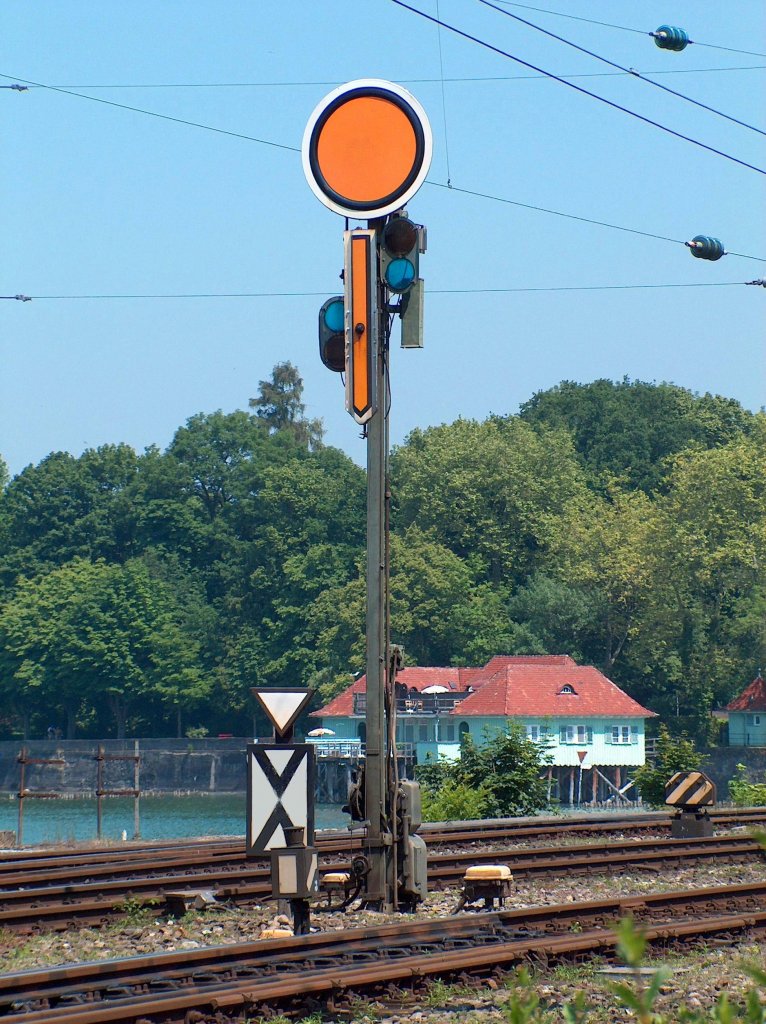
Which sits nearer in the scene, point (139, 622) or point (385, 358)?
point (385, 358)

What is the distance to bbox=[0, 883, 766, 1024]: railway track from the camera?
25.3 ft

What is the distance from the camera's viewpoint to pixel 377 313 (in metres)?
11.9

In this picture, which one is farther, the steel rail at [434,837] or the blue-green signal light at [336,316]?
the steel rail at [434,837]

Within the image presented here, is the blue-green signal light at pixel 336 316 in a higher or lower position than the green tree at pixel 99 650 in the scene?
lower

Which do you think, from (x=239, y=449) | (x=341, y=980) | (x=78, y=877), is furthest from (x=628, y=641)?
(x=341, y=980)

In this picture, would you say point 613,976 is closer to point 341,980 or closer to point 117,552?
point 341,980

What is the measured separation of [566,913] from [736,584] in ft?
271

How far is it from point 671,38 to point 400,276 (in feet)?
Result: 27.5

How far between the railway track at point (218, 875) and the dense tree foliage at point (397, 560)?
2907 inches

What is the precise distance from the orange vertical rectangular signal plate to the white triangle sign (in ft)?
8.79

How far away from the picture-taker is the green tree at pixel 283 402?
459 ft

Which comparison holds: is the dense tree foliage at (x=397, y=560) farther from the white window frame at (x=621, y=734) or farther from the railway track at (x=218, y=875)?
the railway track at (x=218, y=875)

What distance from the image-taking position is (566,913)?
11.5 m

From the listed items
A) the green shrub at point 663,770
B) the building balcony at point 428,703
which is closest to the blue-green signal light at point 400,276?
the green shrub at point 663,770
